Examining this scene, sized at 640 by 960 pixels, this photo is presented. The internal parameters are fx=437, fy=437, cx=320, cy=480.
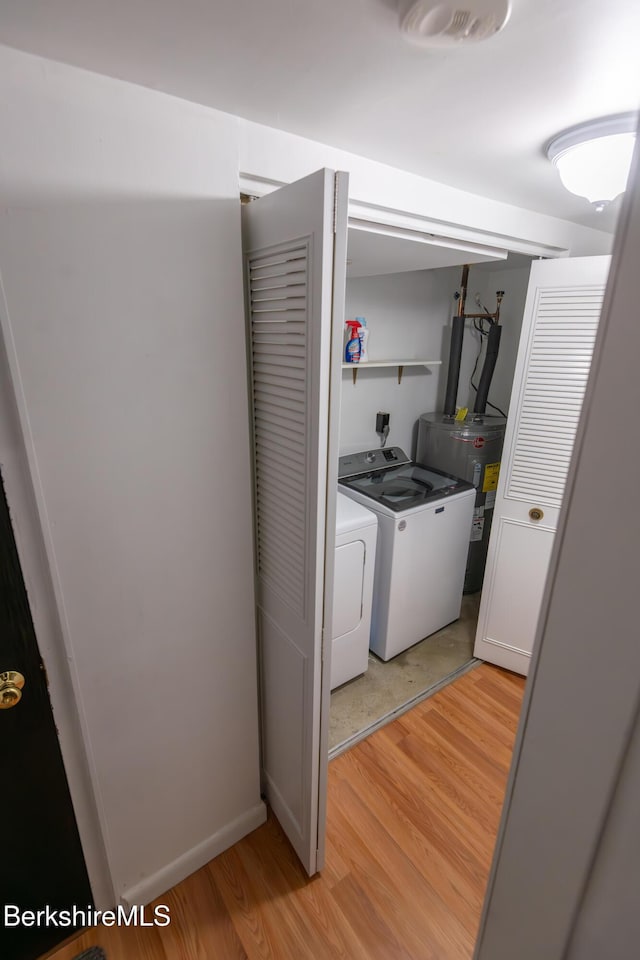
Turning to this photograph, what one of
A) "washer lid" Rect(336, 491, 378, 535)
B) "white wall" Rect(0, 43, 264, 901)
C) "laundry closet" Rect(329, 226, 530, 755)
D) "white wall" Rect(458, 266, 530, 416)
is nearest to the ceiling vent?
"white wall" Rect(0, 43, 264, 901)

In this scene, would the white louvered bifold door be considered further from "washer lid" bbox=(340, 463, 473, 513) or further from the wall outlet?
the wall outlet

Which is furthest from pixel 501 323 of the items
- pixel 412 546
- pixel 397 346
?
pixel 412 546

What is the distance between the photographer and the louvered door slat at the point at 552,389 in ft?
6.16

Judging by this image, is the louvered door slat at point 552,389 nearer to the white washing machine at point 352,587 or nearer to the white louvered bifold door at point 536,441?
the white louvered bifold door at point 536,441

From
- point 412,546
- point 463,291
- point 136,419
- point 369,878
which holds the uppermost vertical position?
point 463,291

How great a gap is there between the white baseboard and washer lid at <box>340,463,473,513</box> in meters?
1.41

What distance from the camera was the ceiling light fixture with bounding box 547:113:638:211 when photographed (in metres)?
1.09

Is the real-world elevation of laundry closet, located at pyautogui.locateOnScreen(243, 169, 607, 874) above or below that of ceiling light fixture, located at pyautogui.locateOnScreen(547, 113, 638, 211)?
below

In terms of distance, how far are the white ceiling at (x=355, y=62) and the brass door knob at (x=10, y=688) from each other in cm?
133

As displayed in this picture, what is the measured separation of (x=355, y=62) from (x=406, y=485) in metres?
2.02

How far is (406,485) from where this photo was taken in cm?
263

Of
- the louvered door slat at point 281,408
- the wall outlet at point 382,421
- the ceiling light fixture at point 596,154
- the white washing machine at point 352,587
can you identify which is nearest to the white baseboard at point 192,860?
the white washing machine at point 352,587

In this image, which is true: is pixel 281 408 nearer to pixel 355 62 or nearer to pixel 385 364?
pixel 355 62

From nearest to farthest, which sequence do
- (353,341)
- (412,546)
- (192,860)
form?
(192,860) < (412,546) < (353,341)
